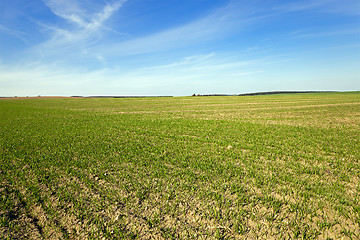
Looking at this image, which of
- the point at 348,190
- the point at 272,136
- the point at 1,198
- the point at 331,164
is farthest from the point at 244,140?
the point at 1,198

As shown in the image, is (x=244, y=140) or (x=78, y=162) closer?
(x=78, y=162)

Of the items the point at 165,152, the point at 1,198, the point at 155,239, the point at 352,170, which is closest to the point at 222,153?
the point at 165,152

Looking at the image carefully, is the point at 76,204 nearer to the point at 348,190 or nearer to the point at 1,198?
the point at 1,198

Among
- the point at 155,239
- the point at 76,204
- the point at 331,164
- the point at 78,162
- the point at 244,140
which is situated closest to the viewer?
the point at 155,239

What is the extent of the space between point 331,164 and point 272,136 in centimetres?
Result: 573

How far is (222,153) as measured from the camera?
33.9ft

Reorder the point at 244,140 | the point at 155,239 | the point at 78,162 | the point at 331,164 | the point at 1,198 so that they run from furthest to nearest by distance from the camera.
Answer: the point at 244,140 < the point at 78,162 < the point at 331,164 < the point at 1,198 < the point at 155,239

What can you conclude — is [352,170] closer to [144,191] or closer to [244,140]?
[244,140]

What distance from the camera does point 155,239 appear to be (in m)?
4.40

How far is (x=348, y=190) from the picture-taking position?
20.6 feet

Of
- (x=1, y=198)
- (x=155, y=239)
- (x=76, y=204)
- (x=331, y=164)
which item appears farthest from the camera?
(x=331, y=164)

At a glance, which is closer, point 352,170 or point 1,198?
point 1,198

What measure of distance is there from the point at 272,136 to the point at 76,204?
1326 centimetres

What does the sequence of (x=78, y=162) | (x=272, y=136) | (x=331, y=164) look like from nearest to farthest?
(x=331, y=164), (x=78, y=162), (x=272, y=136)
